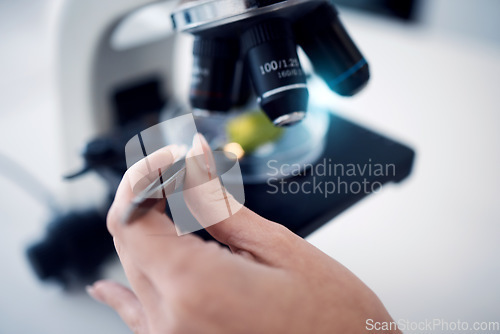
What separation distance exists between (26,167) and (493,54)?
4.13 ft

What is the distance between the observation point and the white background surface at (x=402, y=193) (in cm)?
47

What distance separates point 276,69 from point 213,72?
0.30 feet

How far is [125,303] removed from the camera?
1.14 ft

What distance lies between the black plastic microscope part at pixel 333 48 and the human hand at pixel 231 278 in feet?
0.56

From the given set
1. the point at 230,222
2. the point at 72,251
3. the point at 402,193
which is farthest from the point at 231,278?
the point at 402,193

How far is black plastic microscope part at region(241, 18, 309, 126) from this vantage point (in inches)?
14.1

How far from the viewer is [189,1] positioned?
0.37 metres

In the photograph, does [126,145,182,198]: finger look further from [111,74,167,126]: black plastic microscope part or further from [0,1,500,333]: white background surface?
[111,74,167,126]: black plastic microscope part

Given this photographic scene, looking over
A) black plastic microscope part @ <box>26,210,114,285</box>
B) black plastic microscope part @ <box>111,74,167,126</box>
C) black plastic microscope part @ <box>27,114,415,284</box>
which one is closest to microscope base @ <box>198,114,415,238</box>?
black plastic microscope part @ <box>27,114,415,284</box>

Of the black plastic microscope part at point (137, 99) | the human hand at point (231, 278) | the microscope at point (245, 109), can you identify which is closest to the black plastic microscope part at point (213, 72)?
the microscope at point (245, 109)

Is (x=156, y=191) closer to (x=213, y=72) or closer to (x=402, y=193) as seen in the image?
(x=213, y=72)

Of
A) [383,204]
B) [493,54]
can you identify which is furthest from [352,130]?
[493,54]

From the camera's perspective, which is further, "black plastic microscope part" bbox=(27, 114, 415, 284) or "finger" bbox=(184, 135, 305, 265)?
"black plastic microscope part" bbox=(27, 114, 415, 284)

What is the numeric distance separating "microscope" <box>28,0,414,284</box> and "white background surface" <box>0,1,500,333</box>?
1.6 inches
